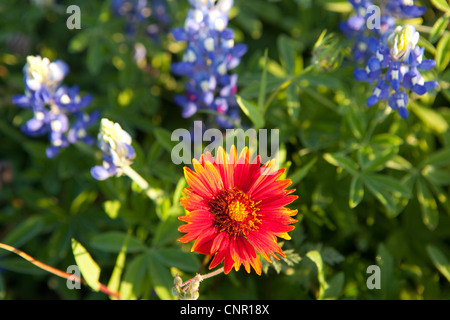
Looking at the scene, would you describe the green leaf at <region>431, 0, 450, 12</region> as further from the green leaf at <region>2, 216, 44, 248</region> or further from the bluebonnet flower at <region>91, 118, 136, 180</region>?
the green leaf at <region>2, 216, 44, 248</region>

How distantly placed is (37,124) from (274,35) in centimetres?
197

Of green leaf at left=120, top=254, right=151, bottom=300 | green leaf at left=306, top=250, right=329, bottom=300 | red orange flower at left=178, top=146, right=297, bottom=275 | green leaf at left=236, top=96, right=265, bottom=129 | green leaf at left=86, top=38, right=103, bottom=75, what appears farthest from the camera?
green leaf at left=86, top=38, right=103, bottom=75

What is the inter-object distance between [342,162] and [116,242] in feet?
3.91

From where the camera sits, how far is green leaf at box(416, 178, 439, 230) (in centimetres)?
239

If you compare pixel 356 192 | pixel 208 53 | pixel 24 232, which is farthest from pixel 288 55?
pixel 24 232

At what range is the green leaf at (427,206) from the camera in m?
2.39

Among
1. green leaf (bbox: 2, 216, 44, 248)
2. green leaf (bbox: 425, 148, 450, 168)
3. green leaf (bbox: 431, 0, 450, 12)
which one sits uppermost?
green leaf (bbox: 431, 0, 450, 12)

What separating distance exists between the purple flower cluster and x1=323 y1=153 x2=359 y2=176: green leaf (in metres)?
0.30

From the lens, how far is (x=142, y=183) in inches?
82.7

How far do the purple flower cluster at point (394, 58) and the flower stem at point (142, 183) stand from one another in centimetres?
109

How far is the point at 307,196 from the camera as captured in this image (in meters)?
2.48

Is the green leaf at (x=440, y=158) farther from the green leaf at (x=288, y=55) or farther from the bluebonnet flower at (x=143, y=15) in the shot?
the bluebonnet flower at (x=143, y=15)

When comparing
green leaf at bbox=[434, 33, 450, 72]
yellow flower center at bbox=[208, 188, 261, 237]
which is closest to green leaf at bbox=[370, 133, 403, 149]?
green leaf at bbox=[434, 33, 450, 72]
